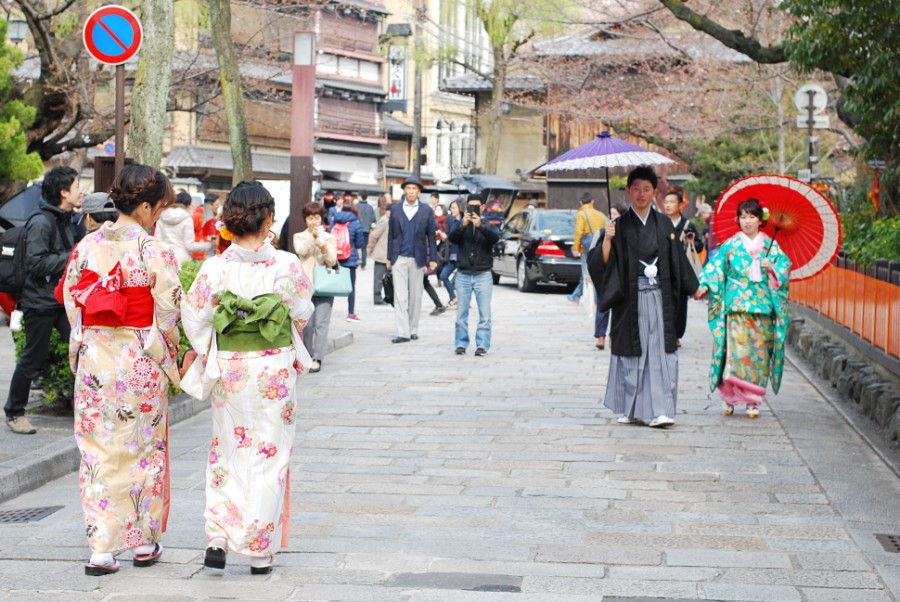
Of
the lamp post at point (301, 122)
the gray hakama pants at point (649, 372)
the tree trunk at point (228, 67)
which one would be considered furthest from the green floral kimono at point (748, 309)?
the tree trunk at point (228, 67)

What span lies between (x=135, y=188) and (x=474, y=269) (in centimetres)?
849

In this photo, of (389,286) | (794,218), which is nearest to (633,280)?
(794,218)

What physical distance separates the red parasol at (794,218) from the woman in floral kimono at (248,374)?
5.34 m

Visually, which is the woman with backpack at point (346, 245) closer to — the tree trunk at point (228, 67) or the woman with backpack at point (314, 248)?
the tree trunk at point (228, 67)

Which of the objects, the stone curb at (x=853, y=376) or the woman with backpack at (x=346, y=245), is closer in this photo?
the stone curb at (x=853, y=376)

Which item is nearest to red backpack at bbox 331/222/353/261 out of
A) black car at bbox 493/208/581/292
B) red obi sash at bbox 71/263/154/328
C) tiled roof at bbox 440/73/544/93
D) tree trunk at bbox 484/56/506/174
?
black car at bbox 493/208/581/292

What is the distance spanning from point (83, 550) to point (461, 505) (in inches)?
75.8

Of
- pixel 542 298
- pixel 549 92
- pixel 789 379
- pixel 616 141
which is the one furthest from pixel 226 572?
pixel 549 92

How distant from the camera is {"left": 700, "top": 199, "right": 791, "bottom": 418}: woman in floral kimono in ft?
31.5

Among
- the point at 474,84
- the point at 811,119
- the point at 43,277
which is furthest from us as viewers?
the point at 474,84

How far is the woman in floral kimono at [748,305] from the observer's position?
9.59 metres

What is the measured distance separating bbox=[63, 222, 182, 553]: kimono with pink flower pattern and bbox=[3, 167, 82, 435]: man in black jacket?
2.29m

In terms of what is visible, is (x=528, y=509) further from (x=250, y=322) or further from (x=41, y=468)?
(x=41, y=468)

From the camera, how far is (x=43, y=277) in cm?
782
